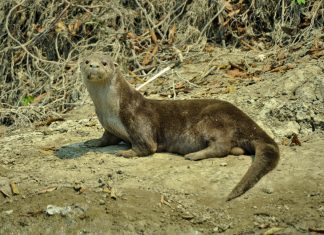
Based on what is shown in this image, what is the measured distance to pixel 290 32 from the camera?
25.6 feet

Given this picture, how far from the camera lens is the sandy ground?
441 centimetres

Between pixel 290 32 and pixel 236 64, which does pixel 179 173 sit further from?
pixel 290 32

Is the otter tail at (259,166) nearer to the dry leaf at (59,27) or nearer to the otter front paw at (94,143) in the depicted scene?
the otter front paw at (94,143)

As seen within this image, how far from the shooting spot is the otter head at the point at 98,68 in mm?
5344

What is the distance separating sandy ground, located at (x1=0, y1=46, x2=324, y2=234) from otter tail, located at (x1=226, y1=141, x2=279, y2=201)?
0.15 feet

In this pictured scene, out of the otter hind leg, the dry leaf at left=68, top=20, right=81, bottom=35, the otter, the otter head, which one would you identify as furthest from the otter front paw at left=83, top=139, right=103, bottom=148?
the dry leaf at left=68, top=20, right=81, bottom=35

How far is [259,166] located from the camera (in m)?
4.86

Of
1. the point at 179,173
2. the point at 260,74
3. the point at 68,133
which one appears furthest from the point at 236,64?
the point at 179,173

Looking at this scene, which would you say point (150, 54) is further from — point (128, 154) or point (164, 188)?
point (164, 188)

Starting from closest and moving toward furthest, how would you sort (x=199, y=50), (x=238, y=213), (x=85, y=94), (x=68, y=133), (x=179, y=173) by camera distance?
(x=238, y=213) → (x=179, y=173) → (x=68, y=133) → (x=85, y=94) → (x=199, y=50)

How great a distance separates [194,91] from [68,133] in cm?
147

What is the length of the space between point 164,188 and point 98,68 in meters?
1.15

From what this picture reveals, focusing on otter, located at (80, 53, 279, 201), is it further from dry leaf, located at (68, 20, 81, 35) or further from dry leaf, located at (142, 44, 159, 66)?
dry leaf, located at (68, 20, 81, 35)

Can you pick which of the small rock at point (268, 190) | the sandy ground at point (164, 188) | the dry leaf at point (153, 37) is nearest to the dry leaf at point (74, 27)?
the dry leaf at point (153, 37)
